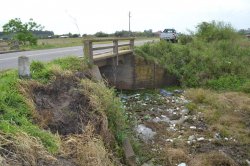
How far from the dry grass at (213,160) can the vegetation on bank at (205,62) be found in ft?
30.7

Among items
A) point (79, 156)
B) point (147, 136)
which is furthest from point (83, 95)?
point (147, 136)

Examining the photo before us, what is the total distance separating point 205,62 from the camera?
20844 mm

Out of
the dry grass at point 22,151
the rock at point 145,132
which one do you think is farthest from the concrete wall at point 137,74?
the dry grass at point 22,151

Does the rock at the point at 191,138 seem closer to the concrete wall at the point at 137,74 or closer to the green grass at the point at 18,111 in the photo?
the green grass at the point at 18,111

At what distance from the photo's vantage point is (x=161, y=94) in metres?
18.0

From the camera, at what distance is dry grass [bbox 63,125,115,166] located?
225 inches

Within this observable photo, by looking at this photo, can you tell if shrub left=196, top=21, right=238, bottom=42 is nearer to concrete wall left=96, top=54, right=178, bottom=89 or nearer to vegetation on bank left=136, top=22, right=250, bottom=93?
vegetation on bank left=136, top=22, right=250, bottom=93

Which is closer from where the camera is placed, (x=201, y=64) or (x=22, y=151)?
(x=22, y=151)

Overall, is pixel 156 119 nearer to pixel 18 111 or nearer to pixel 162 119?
pixel 162 119

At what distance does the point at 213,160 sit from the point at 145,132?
2.85 m

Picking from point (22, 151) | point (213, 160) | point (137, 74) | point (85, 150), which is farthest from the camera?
point (137, 74)

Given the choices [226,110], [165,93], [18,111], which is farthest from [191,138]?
[18,111]

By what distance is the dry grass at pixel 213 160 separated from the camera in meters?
9.73

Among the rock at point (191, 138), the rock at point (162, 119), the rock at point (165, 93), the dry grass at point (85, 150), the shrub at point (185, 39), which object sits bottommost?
the rock at point (191, 138)
